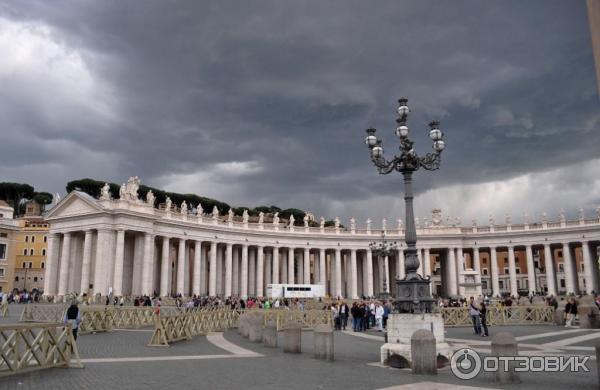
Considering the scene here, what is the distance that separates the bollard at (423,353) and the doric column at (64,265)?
222 feet

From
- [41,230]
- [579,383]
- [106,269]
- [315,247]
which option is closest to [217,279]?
[315,247]

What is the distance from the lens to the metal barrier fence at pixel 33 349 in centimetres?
1466

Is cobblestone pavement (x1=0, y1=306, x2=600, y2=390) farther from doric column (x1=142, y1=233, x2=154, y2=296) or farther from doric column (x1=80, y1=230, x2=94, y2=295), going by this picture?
doric column (x1=80, y1=230, x2=94, y2=295)

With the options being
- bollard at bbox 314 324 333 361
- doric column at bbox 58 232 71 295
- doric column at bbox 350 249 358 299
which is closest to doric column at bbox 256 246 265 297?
doric column at bbox 350 249 358 299

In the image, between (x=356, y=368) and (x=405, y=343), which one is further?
(x=405, y=343)

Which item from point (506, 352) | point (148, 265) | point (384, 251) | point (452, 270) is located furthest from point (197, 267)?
point (506, 352)

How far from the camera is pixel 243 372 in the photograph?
1625cm

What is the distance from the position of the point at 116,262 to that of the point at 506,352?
203 feet

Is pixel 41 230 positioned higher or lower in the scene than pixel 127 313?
higher

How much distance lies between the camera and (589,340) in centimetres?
2709

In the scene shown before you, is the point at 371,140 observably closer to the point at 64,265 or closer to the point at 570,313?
the point at 570,313

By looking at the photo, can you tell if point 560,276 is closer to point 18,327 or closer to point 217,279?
point 217,279

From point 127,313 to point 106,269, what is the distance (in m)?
30.5

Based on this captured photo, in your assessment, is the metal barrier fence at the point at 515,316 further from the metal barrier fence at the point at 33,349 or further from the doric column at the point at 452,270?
the doric column at the point at 452,270
